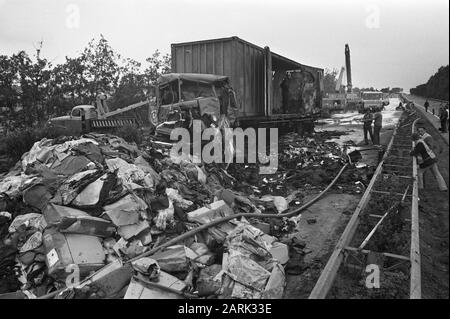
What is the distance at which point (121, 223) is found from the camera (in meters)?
4.66

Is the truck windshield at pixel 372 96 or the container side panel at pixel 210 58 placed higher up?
the truck windshield at pixel 372 96

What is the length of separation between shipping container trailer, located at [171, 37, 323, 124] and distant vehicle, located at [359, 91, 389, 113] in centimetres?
1866

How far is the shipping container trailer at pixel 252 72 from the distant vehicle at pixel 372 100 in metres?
18.7

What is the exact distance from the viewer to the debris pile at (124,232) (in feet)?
Answer: 12.5

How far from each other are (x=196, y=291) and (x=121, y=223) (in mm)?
1467

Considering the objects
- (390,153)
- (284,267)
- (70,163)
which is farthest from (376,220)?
(390,153)

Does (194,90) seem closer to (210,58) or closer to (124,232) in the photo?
(210,58)

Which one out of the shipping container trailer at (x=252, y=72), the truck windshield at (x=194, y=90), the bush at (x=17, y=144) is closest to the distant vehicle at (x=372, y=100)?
the shipping container trailer at (x=252, y=72)

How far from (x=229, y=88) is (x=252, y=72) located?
7.25ft

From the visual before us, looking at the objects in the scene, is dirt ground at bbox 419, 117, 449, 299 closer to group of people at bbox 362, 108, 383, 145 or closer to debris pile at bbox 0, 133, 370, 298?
debris pile at bbox 0, 133, 370, 298

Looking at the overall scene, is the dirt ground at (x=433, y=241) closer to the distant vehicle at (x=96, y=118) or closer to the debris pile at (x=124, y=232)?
the debris pile at (x=124, y=232)

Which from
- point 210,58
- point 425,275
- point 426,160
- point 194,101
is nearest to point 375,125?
point 426,160

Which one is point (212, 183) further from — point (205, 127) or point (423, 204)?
point (423, 204)

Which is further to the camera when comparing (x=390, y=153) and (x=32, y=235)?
(x=390, y=153)
